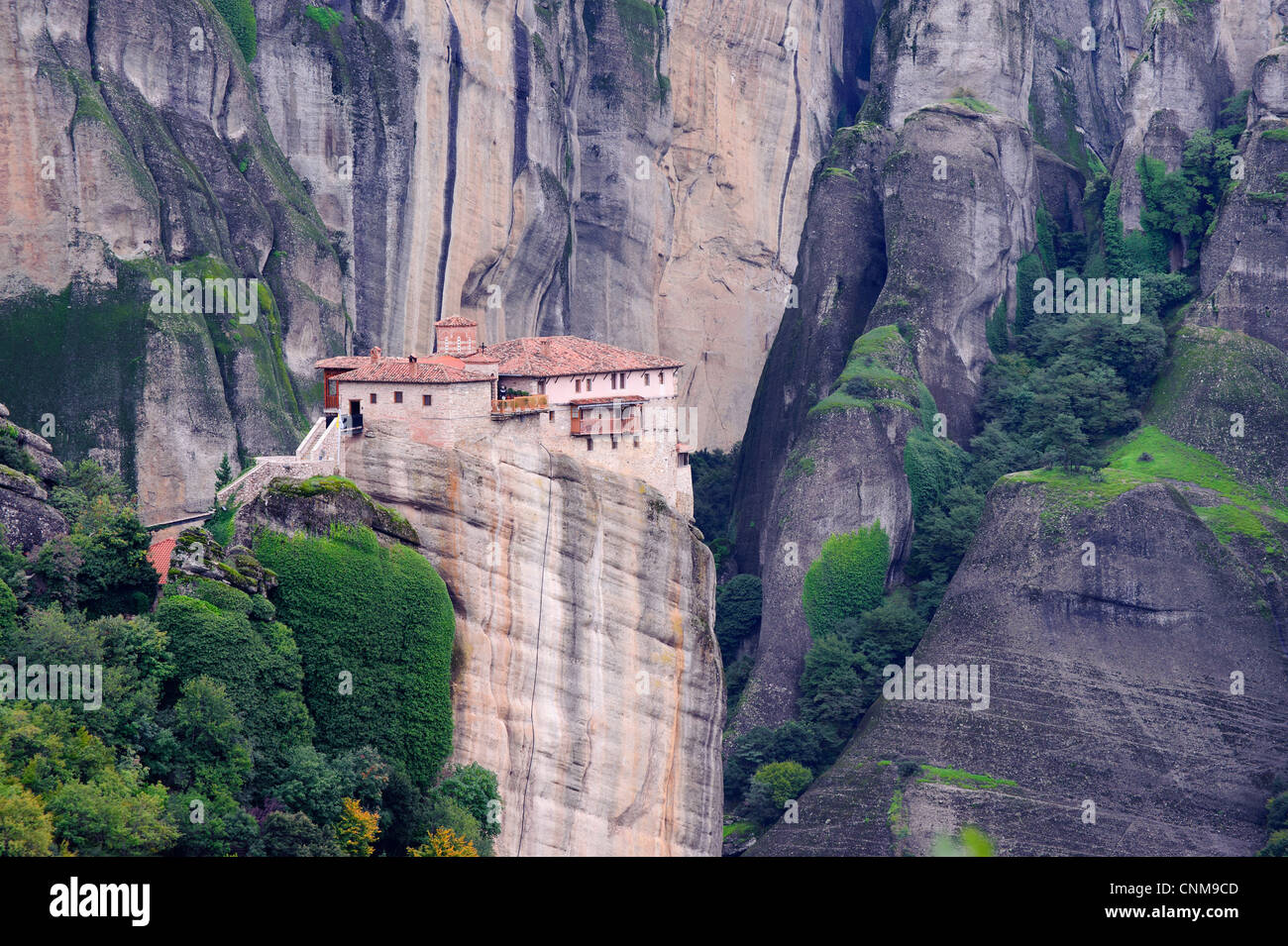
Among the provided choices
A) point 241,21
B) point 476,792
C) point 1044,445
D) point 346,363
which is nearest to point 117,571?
point 476,792

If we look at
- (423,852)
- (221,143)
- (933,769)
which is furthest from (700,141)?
(423,852)

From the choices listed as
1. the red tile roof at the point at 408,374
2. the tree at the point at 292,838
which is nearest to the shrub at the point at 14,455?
A: the red tile roof at the point at 408,374

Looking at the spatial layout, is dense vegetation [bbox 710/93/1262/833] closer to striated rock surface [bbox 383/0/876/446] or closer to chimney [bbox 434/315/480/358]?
striated rock surface [bbox 383/0/876/446]

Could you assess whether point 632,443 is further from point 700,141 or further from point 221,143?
point 700,141

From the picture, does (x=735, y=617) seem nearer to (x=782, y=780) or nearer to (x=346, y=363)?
(x=782, y=780)

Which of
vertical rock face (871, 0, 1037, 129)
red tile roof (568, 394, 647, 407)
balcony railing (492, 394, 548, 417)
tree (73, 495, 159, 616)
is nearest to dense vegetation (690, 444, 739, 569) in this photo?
vertical rock face (871, 0, 1037, 129)

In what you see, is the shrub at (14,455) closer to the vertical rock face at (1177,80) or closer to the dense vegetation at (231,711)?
the dense vegetation at (231,711)
